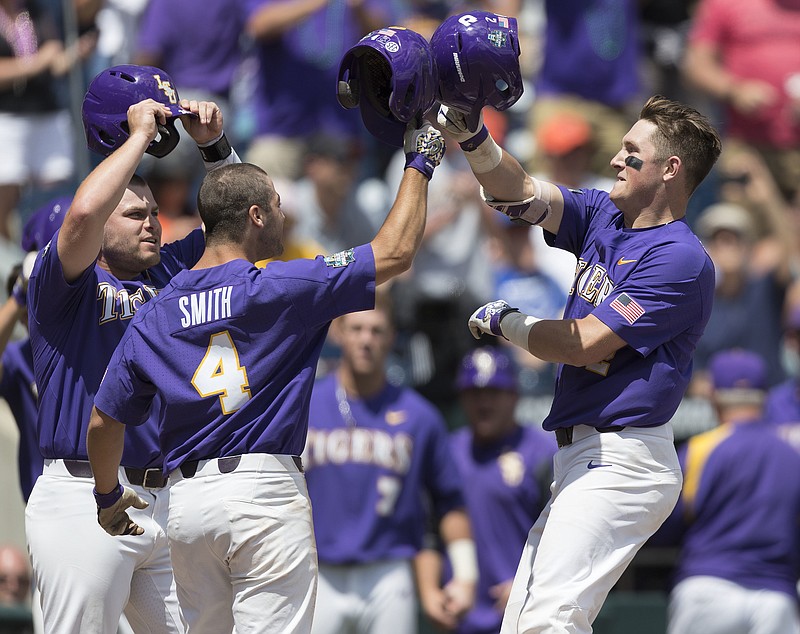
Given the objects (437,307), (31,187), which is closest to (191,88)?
(31,187)

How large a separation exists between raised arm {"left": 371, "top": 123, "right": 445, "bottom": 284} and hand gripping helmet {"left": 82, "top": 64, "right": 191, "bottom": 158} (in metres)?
0.94

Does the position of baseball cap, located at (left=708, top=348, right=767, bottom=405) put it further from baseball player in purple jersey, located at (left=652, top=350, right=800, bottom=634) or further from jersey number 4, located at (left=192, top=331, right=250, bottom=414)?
jersey number 4, located at (left=192, top=331, right=250, bottom=414)

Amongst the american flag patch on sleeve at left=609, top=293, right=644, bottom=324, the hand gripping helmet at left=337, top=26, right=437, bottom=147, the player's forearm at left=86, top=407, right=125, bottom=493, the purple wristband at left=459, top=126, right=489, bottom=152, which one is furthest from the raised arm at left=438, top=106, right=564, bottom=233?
the player's forearm at left=86, top=407, right=125, bottom=493

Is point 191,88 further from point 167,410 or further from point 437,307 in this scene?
point 167,410

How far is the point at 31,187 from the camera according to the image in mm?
8625

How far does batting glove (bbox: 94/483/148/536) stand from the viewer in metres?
4.71

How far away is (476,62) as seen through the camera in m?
4.84

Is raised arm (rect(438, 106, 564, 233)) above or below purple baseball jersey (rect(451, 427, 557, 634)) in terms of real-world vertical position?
above

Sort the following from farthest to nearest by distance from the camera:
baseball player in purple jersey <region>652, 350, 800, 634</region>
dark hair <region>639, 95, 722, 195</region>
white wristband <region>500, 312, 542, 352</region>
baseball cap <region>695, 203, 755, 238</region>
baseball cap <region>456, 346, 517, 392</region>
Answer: baseball cap <region>695, 203, 755, 238</region> < baseball cap <region>456, 346, 517, 392</region> < baseball player in purple jersey <region>652, 350, 800, 634</region> < dark hair <region>639, 95, 722, 195</region> < white wristband <region>500, 312, 542, 352</region>

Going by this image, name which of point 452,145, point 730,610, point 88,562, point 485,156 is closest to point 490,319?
point 485,156

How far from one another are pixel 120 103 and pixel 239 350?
1.15m

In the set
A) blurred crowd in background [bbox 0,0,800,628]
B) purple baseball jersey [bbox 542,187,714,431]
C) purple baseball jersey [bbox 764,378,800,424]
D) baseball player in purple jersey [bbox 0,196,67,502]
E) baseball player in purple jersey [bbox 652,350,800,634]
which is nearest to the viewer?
purple baseball jersey [bbox 542,187,714,431]

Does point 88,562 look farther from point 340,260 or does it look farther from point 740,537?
point 740,537

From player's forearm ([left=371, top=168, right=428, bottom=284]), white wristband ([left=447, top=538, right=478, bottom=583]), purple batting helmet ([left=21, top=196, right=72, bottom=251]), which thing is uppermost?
player's forearm ([left=371, top=168, right=428, bottom=284])
